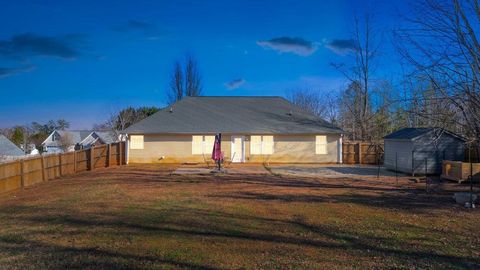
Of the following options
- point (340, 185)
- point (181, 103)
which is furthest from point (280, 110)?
point (340, 185)

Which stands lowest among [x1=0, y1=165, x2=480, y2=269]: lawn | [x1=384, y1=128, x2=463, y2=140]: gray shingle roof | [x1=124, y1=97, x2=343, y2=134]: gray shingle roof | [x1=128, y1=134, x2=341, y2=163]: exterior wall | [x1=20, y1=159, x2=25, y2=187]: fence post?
[x1=0, y1=165, x2=480, y2=269]: lawn

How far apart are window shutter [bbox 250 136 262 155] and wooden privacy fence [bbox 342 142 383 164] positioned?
6.14 meters

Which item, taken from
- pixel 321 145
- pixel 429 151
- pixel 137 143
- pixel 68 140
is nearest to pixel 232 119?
pixel 321 145

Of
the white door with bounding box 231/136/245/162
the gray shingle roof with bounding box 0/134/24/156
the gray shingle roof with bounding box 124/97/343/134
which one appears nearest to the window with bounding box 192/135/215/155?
the gray shingle roof with bounding box 124/97/343/134

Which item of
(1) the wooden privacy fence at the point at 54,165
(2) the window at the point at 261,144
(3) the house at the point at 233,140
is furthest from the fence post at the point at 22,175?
(2) the window at the point at 261,144

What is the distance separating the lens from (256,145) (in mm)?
29203

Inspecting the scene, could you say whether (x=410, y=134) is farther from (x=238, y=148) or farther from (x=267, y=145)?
(x=238, y=148)

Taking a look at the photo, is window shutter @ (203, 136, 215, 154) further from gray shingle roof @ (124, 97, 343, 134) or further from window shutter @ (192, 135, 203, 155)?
gray shingle roof @ (124, 97, 343, 134)

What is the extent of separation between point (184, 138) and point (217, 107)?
5.11 metres

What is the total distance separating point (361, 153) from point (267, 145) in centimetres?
697

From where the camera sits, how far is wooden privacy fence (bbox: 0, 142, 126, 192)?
49.6 feet

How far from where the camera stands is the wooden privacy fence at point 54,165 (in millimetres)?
15109

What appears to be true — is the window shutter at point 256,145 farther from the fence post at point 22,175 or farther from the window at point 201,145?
the fence post at point 22,175

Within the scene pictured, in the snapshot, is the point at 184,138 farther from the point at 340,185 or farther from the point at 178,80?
the point at 178,80
